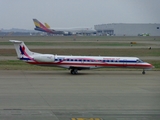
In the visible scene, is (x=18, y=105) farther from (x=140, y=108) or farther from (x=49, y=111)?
(x=140, y=108)

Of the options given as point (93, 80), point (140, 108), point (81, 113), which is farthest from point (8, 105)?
point (93, 80)

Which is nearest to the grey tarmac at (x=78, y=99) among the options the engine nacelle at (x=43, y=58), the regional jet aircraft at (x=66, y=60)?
the engine nacelle at (x=43, y=58)

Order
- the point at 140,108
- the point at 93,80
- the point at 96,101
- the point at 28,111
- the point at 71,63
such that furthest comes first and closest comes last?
the point at 71,63
the point at 93,80
the point at 96,101
the point at 140,108
the point at 28,111

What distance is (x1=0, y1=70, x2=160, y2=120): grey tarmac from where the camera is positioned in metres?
19.9

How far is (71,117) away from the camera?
19.2m

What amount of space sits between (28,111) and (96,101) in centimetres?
552

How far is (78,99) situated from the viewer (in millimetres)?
25094

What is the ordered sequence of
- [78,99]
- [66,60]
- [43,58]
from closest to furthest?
1. [78,99]
2. [43,58]
3. [66,60]

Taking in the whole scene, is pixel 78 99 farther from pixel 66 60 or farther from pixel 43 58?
pixel 66 60

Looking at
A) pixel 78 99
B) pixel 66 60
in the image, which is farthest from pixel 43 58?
pixel 78 99

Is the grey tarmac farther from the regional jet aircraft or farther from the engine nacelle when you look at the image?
the regional jet aircraft

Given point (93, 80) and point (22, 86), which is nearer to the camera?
point (22, 86)

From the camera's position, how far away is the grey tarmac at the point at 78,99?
1994 cm

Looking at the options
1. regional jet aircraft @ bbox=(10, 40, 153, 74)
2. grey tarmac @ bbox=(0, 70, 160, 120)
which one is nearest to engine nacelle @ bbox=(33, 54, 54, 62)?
regional jet aircraft @ bbox=(10, 40, 153, 74)
